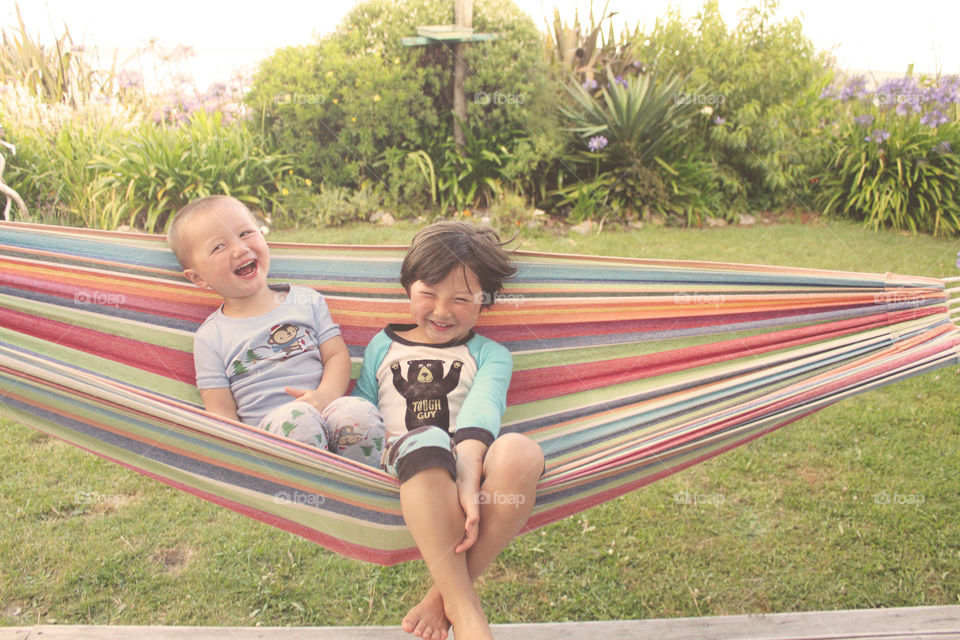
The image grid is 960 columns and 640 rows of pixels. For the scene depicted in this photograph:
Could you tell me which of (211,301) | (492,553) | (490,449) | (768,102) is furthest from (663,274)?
(768,102)

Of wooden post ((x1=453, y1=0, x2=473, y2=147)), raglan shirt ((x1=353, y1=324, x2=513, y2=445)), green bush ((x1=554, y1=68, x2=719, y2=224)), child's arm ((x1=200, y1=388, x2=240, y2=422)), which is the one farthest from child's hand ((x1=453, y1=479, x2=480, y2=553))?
wooden post ((x1=453, y1=0, x2=473, y2=147))

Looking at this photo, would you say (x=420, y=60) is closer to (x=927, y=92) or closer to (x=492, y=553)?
(x=927, y=92)

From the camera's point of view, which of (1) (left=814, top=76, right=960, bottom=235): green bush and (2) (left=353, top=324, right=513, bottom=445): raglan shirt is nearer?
(2) (left=353, top=324, right=513, bottom=445): raglan shirt

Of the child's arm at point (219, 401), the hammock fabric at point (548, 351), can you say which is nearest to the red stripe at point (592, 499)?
the hammock fabric at point (548, 351)

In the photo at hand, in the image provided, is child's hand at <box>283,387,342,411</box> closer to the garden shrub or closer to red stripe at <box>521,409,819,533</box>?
red stripe at <box>521,409,819,533</box>

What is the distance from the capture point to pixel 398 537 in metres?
1.30

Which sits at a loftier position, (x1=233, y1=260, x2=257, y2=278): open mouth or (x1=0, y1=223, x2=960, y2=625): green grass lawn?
(x1=233, y1=260, x2=257, y2=278): open mouth

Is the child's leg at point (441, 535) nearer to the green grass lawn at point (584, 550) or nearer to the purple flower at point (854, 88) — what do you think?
the green grass lawn at point (584, 550)

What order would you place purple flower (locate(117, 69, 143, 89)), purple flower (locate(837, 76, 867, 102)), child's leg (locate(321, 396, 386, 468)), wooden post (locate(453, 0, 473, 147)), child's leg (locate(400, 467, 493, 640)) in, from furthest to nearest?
purple flower (locate(117, 69, 143, 89))
purple flower (locate(837, 76, 867, 102))
wooden post (locate(453, 0, 473, 147))
child's leg (locate(321, 396, 386, 468))
child's leg (locate(400, 467, 493, 640))

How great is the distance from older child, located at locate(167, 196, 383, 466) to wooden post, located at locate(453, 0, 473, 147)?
3.55 meters

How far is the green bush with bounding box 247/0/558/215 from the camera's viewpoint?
488cm

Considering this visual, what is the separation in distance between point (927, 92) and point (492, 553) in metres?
5.40

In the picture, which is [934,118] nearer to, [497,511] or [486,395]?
[486,395]

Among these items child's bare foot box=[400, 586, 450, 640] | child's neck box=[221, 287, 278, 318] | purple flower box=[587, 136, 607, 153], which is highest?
purple flower box=[587, 136, 607, 153]
